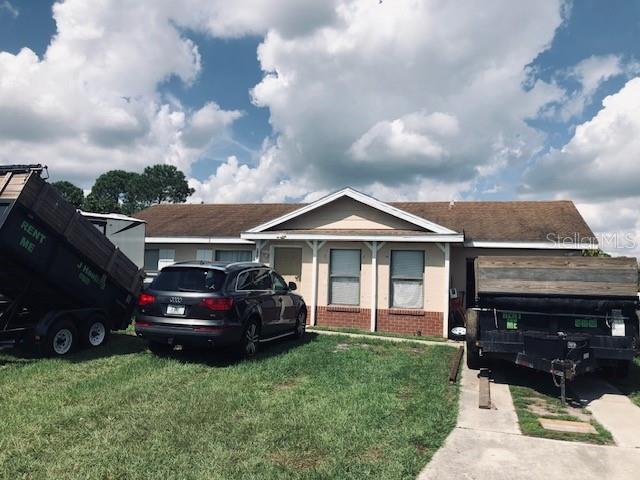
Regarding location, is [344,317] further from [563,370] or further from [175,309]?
[563,370]

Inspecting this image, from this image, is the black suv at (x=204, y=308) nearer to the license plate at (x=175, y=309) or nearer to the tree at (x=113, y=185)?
the license plate at (x=175, y=309)

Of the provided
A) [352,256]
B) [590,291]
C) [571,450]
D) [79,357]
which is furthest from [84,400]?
[352,256]

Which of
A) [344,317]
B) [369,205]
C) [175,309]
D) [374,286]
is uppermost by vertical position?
[369,205]

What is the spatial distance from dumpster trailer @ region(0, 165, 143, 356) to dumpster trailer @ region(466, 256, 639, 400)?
22.8 ft

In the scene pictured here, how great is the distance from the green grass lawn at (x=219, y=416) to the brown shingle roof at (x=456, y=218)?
736 cm

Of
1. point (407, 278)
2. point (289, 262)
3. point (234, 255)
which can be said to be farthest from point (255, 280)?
point (234, 255)

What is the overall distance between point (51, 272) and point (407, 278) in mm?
8817

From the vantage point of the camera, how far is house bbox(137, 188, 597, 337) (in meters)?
13.0

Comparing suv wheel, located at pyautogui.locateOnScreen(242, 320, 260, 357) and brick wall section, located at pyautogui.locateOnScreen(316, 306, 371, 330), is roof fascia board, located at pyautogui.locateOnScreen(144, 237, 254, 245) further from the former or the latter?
suv wheel, located at pyautogui.locateOnScreen(242, 320, 260, 357)

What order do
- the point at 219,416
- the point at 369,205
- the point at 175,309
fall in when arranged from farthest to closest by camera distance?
the point at 369,205 < the point at 175,309 < the point at 219,416

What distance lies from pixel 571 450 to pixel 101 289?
8.29m

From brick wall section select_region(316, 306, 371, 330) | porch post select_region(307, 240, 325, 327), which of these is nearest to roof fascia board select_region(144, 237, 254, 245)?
porch post select_region(307, 240, 325, 327)

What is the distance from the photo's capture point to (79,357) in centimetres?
831

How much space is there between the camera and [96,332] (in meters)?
9.23
